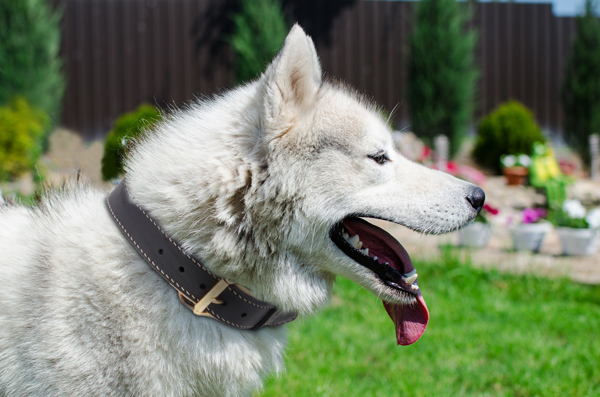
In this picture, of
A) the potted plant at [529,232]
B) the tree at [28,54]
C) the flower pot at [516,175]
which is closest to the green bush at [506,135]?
the flower pot at [516,175]

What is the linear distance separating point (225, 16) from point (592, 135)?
28.7ft

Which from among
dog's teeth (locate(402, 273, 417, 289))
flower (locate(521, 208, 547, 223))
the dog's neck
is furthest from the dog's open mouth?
flower (locate(521, 208, 547, 223))

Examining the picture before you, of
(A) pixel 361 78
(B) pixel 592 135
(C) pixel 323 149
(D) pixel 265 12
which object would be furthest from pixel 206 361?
(B) pixel 592 135

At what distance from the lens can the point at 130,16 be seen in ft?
36.6

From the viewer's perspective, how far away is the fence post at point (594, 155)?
1073 centimetres

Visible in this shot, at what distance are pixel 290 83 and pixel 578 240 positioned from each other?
196 inches

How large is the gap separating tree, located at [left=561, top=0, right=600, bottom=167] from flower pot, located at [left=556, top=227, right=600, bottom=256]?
22.7 ft

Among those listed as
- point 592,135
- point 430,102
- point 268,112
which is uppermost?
point 268,112

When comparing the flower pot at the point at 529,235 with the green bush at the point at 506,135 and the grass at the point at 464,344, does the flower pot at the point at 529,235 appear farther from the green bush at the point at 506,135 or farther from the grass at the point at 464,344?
the green bush at the point at 506,135

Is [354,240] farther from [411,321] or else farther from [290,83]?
[290,83]

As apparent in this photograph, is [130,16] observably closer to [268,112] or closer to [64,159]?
[64,159]

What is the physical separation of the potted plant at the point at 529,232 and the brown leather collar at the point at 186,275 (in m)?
4.74

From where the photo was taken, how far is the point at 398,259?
5.82 ft

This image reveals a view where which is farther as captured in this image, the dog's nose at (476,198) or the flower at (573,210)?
the flower at (573,210)
